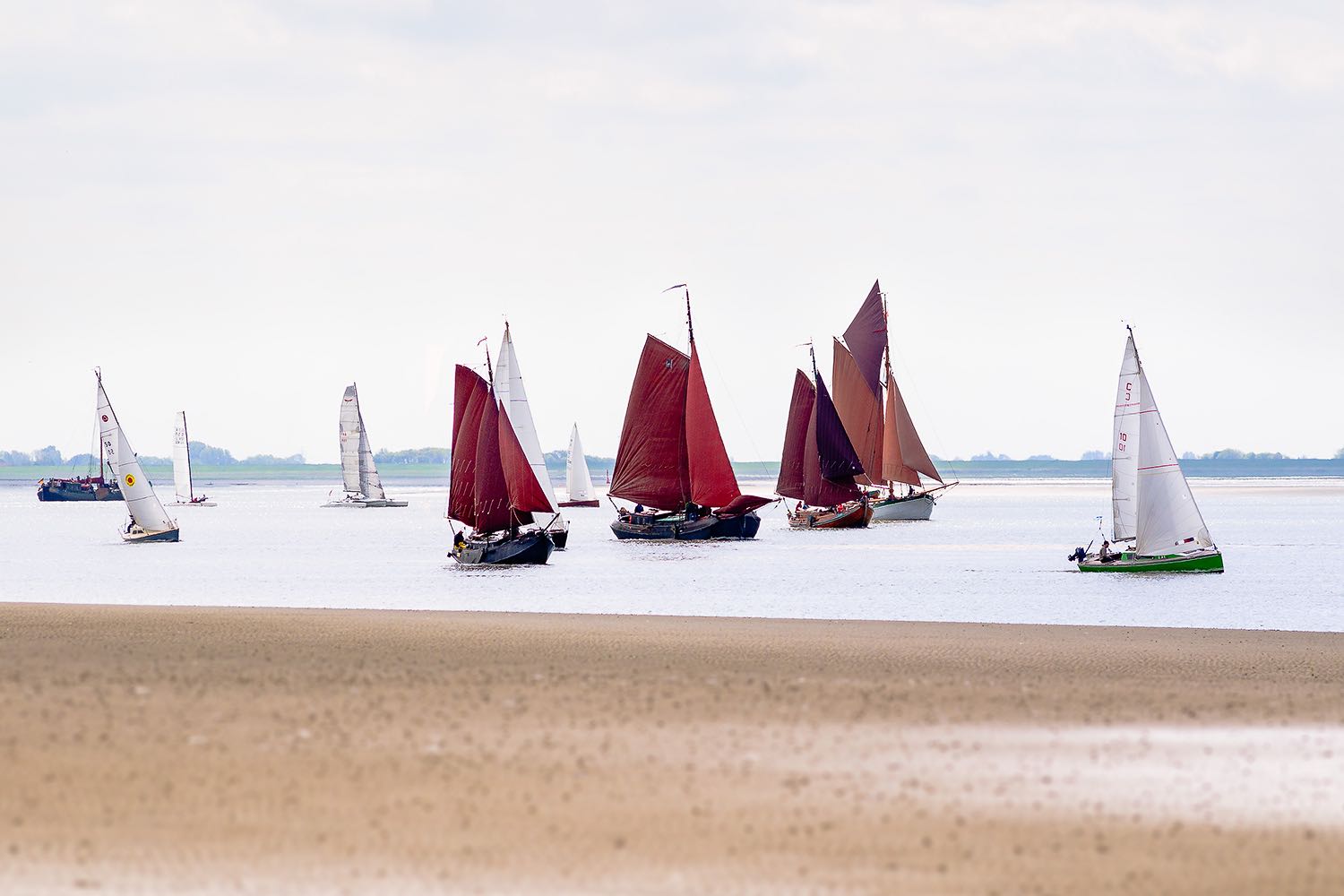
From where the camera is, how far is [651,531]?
106875 millimetres

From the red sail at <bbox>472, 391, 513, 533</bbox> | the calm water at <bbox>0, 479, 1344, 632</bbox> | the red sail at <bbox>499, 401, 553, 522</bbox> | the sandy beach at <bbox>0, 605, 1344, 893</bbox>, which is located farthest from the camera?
the red sail at <bbox>499, 401, 553, 522</bbox>

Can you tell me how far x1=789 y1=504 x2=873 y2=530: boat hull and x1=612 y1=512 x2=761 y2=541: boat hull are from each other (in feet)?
69.1

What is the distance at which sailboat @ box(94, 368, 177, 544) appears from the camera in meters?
101

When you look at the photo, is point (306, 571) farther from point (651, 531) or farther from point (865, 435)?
point (865, 435)

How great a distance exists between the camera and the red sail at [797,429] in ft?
409

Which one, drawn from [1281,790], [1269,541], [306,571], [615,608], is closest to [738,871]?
[1281,790]

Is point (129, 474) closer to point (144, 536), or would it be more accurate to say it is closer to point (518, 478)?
point (144, 536)

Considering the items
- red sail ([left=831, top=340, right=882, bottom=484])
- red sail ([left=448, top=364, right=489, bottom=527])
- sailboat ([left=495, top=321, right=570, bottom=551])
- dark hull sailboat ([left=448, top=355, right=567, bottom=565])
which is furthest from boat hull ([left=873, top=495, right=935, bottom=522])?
red sail ([left=448, top=364, right=489, bottom=527])

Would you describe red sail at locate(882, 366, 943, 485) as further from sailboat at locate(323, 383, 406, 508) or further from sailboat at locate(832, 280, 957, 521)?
sailboat at locate(323, 383, 406, 508)

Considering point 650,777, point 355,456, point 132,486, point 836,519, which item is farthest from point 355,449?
point 650,777

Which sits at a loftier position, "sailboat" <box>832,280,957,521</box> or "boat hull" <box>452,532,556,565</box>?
"sailboat" <box>832,280,957,521</box>

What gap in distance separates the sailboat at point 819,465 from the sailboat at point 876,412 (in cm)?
561

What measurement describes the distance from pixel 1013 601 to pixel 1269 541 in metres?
57.4

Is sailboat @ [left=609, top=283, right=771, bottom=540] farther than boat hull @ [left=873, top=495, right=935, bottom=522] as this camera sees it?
No
